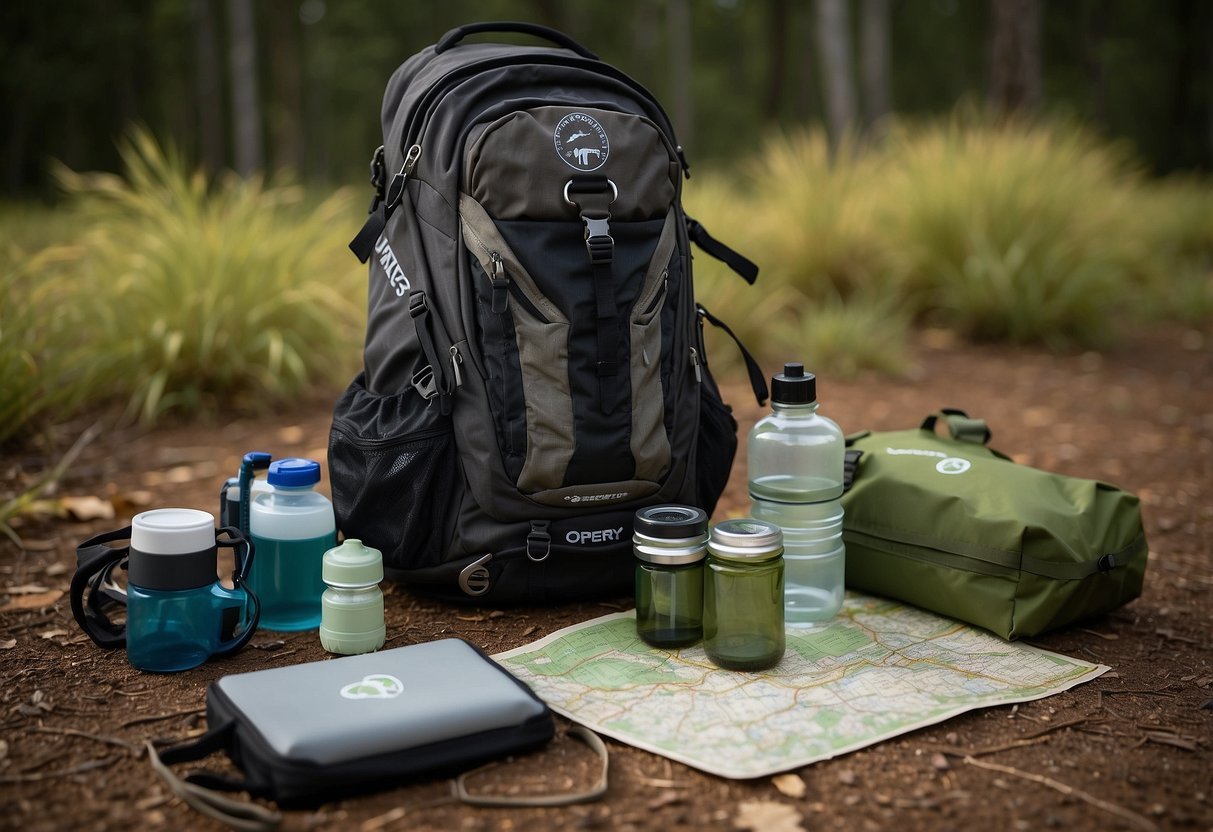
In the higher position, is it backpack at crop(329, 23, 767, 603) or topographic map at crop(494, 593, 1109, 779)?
backpack at crop(329, 23, 767, 603)

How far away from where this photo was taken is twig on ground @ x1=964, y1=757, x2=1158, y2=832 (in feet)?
5.58

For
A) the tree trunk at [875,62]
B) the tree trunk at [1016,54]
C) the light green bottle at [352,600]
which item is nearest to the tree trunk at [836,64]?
the tree trunk at [875,62]

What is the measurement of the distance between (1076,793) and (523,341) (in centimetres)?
135

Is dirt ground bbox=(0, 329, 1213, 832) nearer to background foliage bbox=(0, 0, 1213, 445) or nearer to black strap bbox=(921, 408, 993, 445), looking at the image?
black strap bbox=(921, 408, 993, 445)

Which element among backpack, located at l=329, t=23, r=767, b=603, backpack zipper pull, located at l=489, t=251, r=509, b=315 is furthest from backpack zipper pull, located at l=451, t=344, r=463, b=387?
backpack zipper pull, located at l=489, t=251, r=509, b=315

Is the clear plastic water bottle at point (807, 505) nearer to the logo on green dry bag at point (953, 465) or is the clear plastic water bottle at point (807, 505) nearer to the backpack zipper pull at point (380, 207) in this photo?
the logo on green dry bag at point (953, 465)

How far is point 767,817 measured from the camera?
5.60ft

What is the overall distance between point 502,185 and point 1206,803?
174 cm

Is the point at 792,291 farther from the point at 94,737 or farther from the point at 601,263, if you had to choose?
the point at 94,737

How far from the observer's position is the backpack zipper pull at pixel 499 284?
230 cm

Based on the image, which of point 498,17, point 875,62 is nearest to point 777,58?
point 498,17

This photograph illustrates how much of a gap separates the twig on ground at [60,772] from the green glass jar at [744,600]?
1156 mm

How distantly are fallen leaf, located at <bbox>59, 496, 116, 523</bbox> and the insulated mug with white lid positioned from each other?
1.03m

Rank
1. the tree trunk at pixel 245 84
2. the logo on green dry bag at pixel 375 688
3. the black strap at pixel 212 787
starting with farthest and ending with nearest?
1. the tree trunk at pixel 245 84
2. the logo on green dry bag at pixel 375 688
3. the black strap at pixel 212 787
